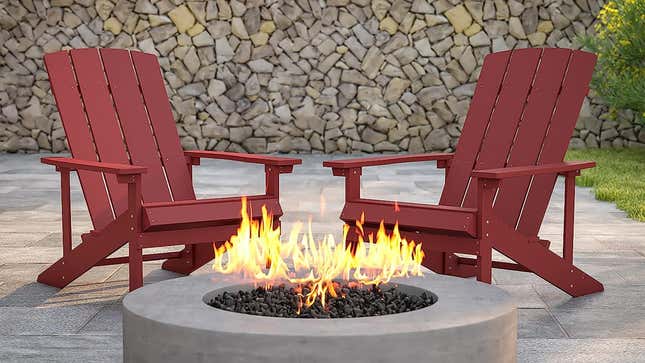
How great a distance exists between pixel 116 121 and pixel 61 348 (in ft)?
4.76

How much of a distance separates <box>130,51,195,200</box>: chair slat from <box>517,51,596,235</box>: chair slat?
1386 mm

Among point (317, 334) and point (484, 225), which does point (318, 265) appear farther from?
point (484, 225)

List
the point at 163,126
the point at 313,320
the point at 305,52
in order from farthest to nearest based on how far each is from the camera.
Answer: the point at 305,52, the point at 163,126, the point at 313,320

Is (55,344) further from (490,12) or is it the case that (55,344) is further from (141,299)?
(490,12)

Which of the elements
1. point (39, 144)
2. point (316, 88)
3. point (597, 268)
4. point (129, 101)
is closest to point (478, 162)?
point (597, 268)

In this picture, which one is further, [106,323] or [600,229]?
[600,229]

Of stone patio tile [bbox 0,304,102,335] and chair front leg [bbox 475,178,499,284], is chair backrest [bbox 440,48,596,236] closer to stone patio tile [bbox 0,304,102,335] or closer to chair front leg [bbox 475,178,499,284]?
chair front leg [bbox 475,178,499,284]

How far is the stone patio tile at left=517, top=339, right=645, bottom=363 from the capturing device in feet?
9.12

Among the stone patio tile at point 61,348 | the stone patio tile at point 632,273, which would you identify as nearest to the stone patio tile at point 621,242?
the stone patio tile at point 632,273

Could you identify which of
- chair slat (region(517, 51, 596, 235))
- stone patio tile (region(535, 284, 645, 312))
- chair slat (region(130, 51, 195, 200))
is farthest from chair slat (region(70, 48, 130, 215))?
stone patio tile (region(535, 284, 645, 312))

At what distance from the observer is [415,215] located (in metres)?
3.42

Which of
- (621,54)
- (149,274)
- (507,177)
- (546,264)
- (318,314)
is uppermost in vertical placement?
(621,54)

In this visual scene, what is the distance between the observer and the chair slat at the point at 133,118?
410 centimetres

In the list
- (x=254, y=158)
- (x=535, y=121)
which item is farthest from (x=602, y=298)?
(x=254, y=158)
